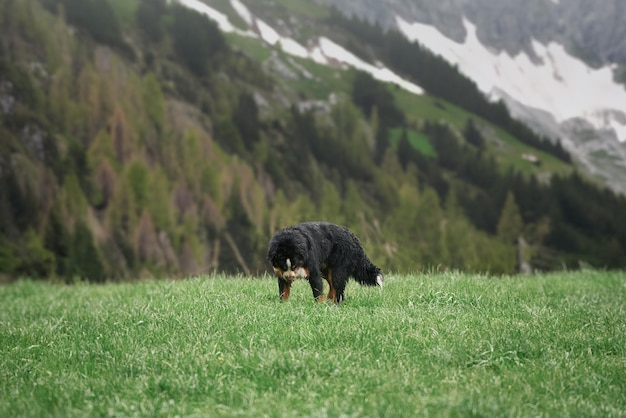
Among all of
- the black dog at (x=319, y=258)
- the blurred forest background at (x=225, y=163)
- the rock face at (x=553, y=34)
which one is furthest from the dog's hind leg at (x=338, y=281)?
the rock face at (x=553, y=34)

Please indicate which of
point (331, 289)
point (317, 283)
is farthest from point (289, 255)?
point (331, 289)

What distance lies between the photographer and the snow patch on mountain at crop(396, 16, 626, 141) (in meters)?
41.1

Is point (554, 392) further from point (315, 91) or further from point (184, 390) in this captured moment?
point (315, 91)

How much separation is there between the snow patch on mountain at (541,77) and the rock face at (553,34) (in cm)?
17

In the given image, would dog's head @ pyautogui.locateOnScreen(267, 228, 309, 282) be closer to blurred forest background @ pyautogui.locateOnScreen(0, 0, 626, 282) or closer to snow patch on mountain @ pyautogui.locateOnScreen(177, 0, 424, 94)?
blurred forest background @ pyautogui.locateOnScreen(0, 0, 626, 282)

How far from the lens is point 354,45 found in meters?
38.0

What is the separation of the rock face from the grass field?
3209 centimetres

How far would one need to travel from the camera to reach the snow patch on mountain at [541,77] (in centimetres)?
4109

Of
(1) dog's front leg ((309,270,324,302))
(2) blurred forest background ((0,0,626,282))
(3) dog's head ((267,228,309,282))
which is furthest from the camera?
(2) blurred forest background ((0,0,626,282))

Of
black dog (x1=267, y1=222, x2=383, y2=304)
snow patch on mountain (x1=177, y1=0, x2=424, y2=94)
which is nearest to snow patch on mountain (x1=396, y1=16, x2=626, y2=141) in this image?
snow patch on mountain (x1=177, y1=0, x2=424, y2=94)

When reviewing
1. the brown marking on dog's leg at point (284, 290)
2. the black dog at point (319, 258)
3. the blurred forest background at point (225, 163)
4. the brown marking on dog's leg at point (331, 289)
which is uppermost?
the black dog at point (319, 258)

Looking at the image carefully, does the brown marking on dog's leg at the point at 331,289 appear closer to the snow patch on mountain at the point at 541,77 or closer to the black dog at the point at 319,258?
the black dog at the point at 319,258

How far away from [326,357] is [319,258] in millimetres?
2605

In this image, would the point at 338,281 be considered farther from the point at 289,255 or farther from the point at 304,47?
the point at 304,47
